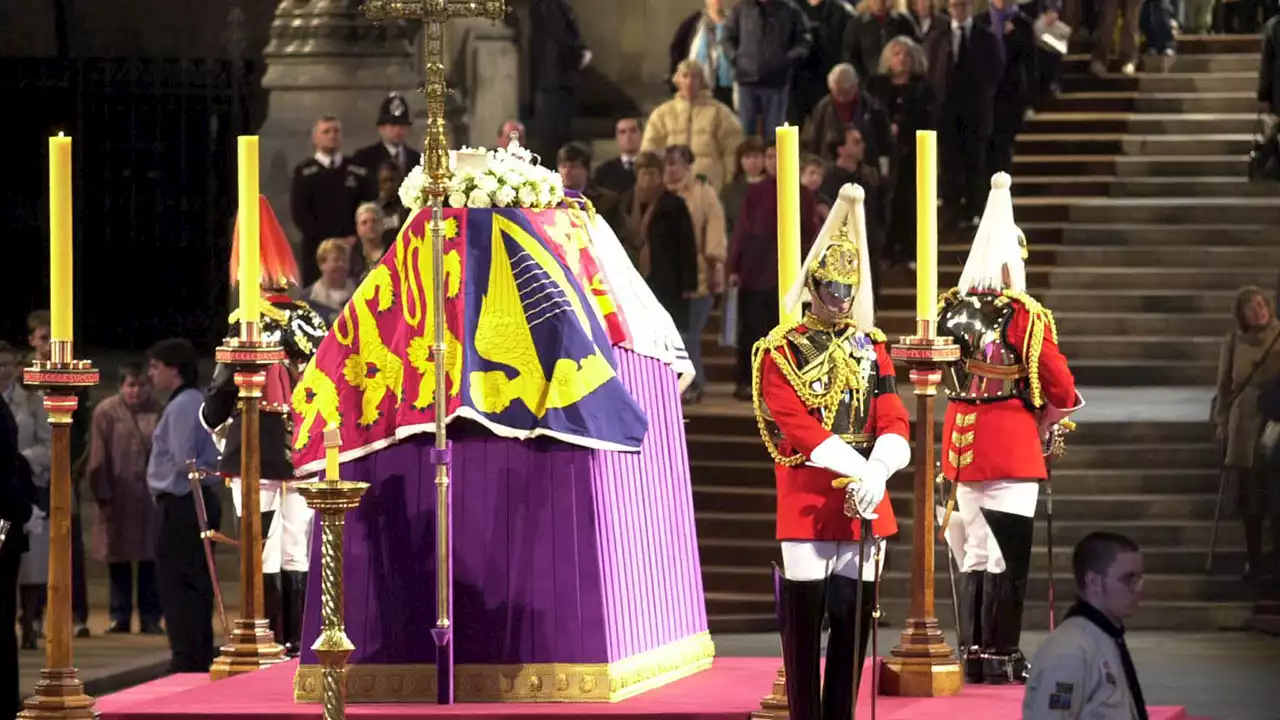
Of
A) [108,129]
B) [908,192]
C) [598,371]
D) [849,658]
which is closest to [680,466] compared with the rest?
[598,371]

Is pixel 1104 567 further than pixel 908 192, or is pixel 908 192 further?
pixel 908 192

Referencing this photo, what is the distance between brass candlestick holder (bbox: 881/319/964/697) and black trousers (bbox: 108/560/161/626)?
655cm

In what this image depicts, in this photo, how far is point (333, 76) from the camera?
2177cm

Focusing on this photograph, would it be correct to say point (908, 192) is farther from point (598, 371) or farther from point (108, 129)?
point (598, 371)

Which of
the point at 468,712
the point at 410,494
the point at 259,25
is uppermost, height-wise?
the point at 259,25

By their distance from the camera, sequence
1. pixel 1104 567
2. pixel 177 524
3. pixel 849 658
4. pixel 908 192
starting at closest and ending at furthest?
pixel 1104 567 → pixel 849 658 → pixel 177 524 → pixel 908 192

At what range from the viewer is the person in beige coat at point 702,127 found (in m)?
20.6

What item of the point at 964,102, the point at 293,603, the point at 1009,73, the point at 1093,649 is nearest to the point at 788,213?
the point at 1093,649

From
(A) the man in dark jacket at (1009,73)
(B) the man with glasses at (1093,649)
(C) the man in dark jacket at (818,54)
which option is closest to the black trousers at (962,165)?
(A) the man in dark jacket at (1009,73)

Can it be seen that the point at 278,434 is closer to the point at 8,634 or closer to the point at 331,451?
the point at 8,634

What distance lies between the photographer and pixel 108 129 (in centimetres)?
2180

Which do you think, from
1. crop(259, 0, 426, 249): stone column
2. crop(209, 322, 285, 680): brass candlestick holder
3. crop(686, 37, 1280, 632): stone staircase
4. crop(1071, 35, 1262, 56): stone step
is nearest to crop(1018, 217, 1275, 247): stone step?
crop(686, 37, 1280, 632): stone staircase

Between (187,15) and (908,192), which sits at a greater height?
(187,15)

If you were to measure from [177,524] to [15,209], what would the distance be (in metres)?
6.58
